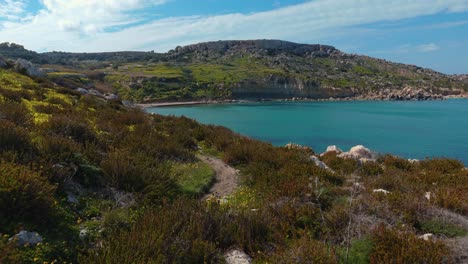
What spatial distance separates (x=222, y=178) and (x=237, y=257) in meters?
6.03

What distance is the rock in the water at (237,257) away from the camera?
5.74 meters

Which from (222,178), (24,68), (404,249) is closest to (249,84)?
(24,68)

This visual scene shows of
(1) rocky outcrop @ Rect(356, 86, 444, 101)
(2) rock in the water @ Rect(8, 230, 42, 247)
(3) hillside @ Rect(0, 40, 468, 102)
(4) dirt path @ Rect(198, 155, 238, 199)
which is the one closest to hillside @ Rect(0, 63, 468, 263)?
(2) rock in the water @ Rect(8, 230, 42, 247)

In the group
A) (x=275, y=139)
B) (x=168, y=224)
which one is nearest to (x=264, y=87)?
(x=275, y=139)

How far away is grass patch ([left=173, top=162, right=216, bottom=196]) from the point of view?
978 cm

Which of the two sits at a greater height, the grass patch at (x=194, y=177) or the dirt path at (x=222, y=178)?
the grass patch at (x=194, y=177)

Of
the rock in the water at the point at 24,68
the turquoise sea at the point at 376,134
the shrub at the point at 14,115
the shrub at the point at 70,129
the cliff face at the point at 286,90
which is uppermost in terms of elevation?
the rock in the water at the point at 24,68

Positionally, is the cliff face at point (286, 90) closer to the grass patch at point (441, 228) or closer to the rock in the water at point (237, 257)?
the grass patch at point (441, 228)

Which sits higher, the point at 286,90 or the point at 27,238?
the point at 27,238

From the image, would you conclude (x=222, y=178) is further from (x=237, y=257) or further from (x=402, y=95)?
(x=402, y=95)

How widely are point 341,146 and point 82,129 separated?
38402mm

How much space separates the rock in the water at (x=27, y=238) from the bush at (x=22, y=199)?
0.39m

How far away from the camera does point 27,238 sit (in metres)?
5.04

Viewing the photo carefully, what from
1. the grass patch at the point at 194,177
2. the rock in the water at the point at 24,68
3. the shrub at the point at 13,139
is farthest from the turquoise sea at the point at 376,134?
the shrub at the point at 13,139
